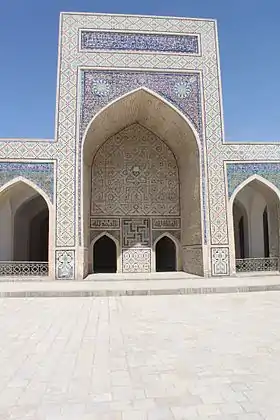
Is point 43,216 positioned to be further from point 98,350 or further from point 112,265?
point 98,350

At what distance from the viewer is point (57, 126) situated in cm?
922

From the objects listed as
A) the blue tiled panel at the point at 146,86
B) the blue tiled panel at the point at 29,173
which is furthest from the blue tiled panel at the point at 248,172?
the blue tiled panel at the point at 29,173

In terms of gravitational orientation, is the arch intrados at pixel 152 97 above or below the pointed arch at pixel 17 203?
above

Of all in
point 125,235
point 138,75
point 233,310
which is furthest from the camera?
point 125,235

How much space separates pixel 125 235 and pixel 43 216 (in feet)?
16.1

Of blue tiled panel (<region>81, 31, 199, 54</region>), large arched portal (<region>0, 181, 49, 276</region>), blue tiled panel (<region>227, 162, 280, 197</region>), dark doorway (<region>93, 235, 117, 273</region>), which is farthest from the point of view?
dark doorway (<region>93, 235, 117, 273</region>)

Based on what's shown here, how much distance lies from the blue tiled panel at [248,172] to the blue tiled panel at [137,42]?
341cm

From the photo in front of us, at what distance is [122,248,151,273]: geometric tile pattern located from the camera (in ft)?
35.6

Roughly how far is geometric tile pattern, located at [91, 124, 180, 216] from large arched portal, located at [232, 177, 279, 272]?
2133 mm

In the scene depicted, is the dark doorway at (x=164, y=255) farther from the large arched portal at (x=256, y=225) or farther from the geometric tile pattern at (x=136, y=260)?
the geometric tile pattern at (x=136, y=260)

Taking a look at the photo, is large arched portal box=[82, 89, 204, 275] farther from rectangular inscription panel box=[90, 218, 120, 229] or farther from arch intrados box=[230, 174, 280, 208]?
arch intrados box=[230, 174, 280, 208]

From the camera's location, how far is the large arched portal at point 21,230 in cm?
1020

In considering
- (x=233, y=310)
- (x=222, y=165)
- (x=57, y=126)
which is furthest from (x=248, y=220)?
(x=233, y=310)

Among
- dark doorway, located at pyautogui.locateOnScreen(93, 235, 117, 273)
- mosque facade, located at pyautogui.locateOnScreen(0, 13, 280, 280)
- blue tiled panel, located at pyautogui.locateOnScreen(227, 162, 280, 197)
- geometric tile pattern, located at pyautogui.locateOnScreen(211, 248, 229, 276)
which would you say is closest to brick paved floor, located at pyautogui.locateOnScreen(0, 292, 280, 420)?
geometric tile pattern, located at pyautogui.locateOnScreen(211, 248, 229, 276)
